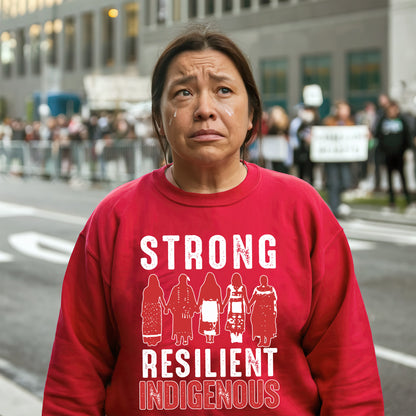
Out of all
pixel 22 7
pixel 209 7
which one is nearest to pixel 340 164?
pixel 209 7

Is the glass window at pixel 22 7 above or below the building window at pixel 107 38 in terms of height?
above

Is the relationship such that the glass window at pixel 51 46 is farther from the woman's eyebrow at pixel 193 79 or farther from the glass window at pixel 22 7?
the woman's eyebrow at pixel 193 79

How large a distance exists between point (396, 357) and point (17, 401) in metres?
2.57

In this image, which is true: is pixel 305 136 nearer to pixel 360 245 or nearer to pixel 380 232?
pixel 380 232

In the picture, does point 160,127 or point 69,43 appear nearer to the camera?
point 160,127

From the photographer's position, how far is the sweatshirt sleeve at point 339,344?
205 centimetres

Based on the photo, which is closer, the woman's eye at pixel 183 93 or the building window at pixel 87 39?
the woman's eye at pixel 183 93

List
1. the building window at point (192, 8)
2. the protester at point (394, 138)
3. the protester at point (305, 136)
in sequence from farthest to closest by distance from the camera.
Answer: the building window at point (192, 8) → the protester at point (305, 136) → the protester at point (394, 138)

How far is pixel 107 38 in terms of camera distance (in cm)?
5759

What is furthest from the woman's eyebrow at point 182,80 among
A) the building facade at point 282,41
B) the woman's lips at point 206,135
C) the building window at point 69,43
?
the building window at point 69,43

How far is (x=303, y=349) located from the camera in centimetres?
211

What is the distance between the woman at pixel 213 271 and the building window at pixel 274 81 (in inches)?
1492

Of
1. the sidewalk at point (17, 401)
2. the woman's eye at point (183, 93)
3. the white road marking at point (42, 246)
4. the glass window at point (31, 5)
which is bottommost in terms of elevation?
the white road marking at point (42, 246)

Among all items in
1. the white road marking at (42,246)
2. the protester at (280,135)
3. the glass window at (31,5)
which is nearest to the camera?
the white road marking at (42,246)
